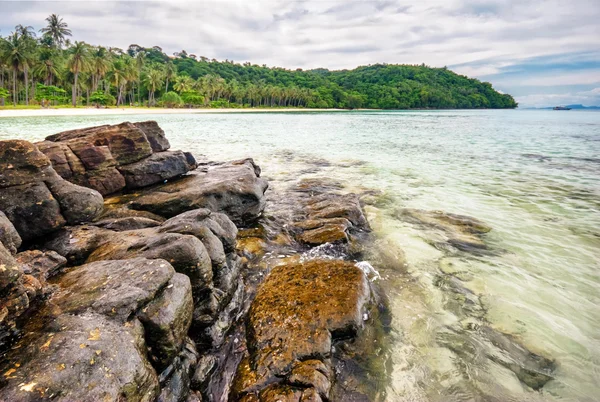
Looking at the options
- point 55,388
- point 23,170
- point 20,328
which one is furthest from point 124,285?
point 23,170

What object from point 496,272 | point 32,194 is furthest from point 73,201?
point 496,272

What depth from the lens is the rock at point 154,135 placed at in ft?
36.6

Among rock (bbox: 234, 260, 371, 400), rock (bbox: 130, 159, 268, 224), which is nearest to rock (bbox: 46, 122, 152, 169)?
rock (bbox: 130, 159, 268, 224)

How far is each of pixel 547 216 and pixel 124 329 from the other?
12355 millimetres

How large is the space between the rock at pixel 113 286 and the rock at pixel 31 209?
177cm

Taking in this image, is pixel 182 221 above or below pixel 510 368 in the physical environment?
above

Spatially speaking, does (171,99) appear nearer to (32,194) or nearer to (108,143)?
(108,143)

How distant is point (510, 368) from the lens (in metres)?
4.50

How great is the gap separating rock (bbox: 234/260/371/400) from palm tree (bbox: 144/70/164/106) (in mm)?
104371

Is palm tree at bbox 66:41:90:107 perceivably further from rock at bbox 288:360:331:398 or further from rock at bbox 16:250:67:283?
rock at bbox 288:360:331:398

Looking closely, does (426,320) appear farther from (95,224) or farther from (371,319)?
(95,224)

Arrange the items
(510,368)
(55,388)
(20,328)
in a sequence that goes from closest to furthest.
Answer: (55,388) → (20,328) → (510,368)

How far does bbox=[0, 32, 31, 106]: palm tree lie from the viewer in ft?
211

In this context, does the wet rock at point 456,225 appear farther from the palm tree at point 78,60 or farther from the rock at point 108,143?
the palm tree at point 78,60
